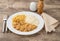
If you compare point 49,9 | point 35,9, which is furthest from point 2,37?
point 49,9

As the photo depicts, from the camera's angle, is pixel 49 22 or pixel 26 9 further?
pixel 26 9

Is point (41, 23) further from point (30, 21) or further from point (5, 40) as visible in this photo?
point (5, 40)
